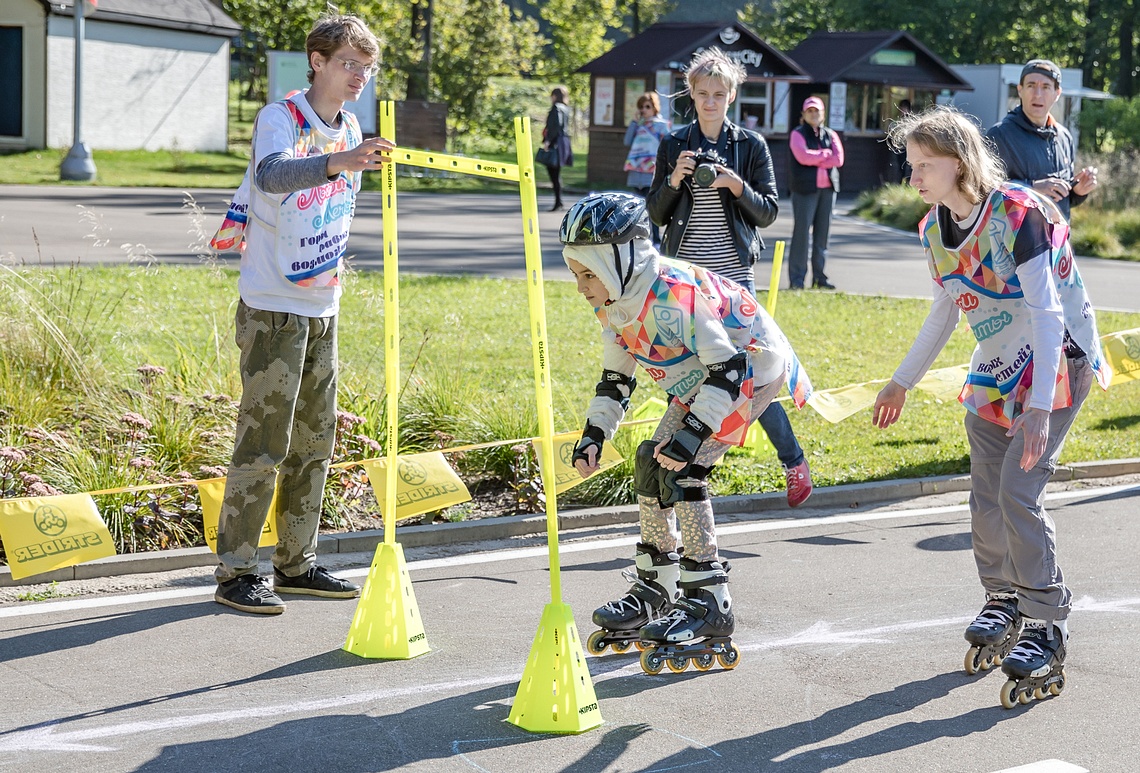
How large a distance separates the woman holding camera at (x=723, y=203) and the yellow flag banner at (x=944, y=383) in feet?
7.58

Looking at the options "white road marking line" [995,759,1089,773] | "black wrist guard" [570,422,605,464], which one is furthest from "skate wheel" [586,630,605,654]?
"white road marking line" [995,759,1089,773]

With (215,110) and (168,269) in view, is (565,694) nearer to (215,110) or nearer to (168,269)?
(168,269)

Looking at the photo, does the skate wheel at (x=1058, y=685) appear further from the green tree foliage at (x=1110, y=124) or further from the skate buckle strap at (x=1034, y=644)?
the green tree foliage at (x=1110, y=124)

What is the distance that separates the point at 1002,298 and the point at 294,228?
2.63 meters

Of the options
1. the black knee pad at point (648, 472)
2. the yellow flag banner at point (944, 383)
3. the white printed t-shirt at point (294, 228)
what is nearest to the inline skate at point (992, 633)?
the black knee pad at point (648, 472)

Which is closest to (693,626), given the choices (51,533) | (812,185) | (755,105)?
(51,533)

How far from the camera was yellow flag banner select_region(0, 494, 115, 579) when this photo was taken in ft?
18.3

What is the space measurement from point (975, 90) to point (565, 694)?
39.5 meters

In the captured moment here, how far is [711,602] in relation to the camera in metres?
4.86

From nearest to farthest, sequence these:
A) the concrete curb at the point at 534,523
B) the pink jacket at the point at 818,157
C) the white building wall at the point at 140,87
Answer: the concrete curb at the point at 534,523 → the pink jacket at the point at 818,157 → the white building wall at the point at 140,87

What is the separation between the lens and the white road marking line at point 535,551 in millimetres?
5523

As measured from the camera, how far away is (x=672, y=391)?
4770 mm

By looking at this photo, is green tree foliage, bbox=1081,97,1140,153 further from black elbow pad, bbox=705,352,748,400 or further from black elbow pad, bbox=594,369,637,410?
black elbow pad, bbox=705,352,748,400

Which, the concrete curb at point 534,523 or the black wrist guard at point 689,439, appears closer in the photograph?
the black wrist guard at point 689,439
